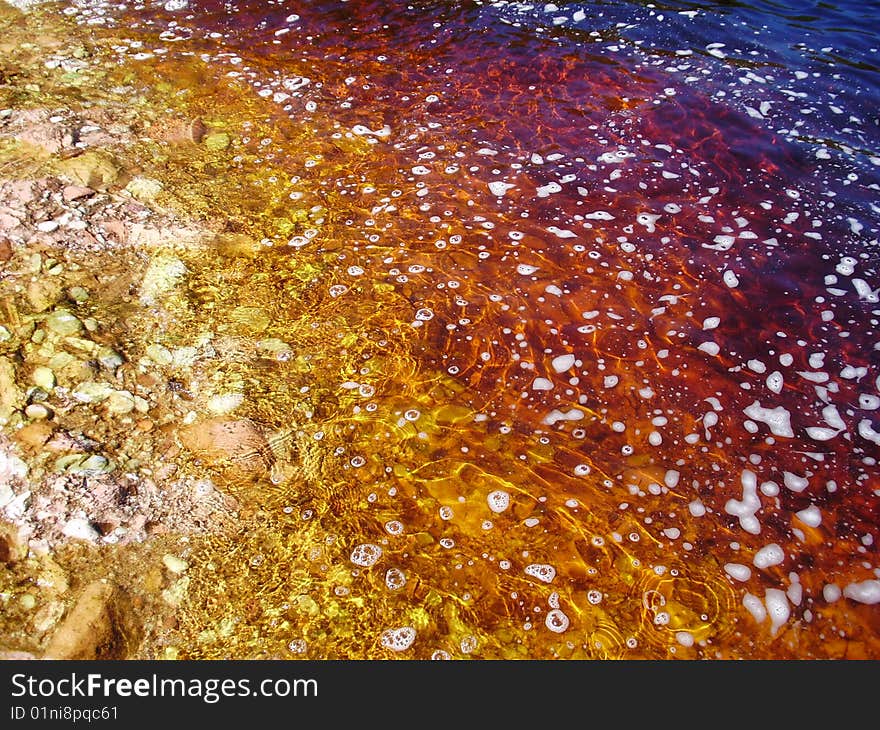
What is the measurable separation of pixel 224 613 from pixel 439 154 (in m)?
4.84

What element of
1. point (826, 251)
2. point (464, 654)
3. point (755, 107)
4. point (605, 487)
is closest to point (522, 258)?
point (605, 487)

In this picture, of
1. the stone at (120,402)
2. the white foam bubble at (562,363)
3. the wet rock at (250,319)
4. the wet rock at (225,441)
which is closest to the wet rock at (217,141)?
the wet rock at (250,319)

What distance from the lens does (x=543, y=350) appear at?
436cm

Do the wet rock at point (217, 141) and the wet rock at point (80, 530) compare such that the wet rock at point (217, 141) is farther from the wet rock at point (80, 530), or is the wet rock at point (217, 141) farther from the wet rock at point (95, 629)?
the wet rock at point (95, 629)

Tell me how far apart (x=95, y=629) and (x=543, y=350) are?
308 centimetres

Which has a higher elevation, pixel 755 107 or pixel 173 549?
pixel 755 107

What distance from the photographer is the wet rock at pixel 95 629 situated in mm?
2672

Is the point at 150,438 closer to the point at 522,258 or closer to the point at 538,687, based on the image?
the point at 538,687

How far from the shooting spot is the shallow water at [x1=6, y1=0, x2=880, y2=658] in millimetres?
3070

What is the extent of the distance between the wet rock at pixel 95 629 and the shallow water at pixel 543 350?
0.27 meters

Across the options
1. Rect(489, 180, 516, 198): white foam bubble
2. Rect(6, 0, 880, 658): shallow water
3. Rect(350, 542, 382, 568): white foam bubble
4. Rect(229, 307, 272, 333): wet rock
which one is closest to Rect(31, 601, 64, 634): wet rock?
Rect(6, 0, 880, 658): shallow water

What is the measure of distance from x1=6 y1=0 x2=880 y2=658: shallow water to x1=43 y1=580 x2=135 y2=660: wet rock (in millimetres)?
274

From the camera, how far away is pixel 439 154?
6.26m

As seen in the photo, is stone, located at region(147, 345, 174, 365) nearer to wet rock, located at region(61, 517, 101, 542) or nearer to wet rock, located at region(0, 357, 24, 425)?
wet rock, located at region(0, 357, 24, 425)
